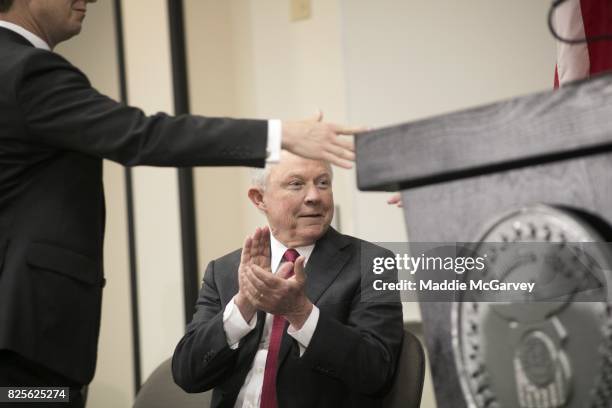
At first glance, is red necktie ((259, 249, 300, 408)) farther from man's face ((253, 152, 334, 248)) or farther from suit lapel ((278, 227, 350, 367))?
man's face ((253, 152, 334, 248))

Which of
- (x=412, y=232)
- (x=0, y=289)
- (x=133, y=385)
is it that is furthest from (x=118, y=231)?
(x=412, y=232)

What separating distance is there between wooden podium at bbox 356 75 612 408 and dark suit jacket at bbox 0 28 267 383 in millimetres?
490

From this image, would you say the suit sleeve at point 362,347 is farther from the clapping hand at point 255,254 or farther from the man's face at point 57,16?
the man's face at point 57,16

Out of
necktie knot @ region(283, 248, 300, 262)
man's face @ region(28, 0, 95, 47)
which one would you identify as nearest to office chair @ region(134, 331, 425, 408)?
necktie knot @ region(283, 248, 300, 262)

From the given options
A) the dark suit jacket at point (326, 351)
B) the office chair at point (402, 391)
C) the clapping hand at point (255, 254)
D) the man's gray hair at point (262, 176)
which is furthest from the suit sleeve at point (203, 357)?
the man's gray hair at point (262, 176)

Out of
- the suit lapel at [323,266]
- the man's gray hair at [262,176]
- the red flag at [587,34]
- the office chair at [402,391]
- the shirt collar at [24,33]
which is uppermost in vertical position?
the shirt collar at [24,33]

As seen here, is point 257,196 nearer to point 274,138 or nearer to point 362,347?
point 362,347

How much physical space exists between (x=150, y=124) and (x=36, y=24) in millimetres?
439

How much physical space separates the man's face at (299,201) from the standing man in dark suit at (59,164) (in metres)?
0.62

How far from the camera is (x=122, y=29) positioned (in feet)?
13.7

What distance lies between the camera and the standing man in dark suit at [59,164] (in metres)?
1.59

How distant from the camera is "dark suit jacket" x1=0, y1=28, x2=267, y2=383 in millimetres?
1594

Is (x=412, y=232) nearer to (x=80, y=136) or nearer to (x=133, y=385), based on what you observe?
(x=80, y=136)

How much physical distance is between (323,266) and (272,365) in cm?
30
